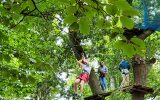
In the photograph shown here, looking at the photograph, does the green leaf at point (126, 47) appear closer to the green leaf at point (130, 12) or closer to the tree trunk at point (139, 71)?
the green leaf at point (130, 12)

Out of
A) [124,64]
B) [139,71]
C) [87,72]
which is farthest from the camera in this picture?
[124,64]

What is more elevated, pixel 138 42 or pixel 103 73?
pixel 103 73

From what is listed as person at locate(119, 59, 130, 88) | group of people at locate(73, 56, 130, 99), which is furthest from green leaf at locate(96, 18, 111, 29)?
person at locate(119, 59, 130, 88)

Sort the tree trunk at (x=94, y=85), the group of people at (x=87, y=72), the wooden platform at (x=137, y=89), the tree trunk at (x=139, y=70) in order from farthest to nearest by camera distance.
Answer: the tree trunk at (x=94, y=85)
the group of people at (x=87, y=72)
the tree trunk at (x=139, y=70)
the wooden platform at (x=137, y=89)

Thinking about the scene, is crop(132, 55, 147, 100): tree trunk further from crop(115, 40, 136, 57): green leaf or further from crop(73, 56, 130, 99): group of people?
crop(115, 40, 136, 57): green leaf

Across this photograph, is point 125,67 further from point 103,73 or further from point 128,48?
point 128,48

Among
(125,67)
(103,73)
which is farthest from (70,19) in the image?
(103,73)

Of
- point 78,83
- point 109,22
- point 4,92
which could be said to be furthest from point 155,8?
point 109,22

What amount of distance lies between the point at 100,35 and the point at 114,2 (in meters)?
11.9

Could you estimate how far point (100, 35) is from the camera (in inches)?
529

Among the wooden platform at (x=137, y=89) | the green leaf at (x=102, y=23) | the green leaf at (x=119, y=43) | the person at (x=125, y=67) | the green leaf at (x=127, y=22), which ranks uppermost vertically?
the person at (x=125, y=67)

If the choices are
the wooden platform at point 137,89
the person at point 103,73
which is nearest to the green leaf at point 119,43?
the wooden platform at point 137,89

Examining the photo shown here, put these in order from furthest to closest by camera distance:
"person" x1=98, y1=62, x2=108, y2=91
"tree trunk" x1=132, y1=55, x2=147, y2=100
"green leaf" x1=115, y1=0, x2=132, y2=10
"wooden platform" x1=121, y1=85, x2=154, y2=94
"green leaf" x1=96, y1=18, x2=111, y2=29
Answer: "person" x1=98, y1=62, x2=108, y2=91, "tree trunk" x1=132, y1=55, x2=147, y2=100, "wooden platform" x1=121, y1=85, x2=154, y2=94, "green leaf" x1=96, y1=18, x2=111, y2=29, "green leaf" x1=115, y1=0, x2=132, y2=10

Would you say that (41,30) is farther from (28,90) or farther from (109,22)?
(109,22)
